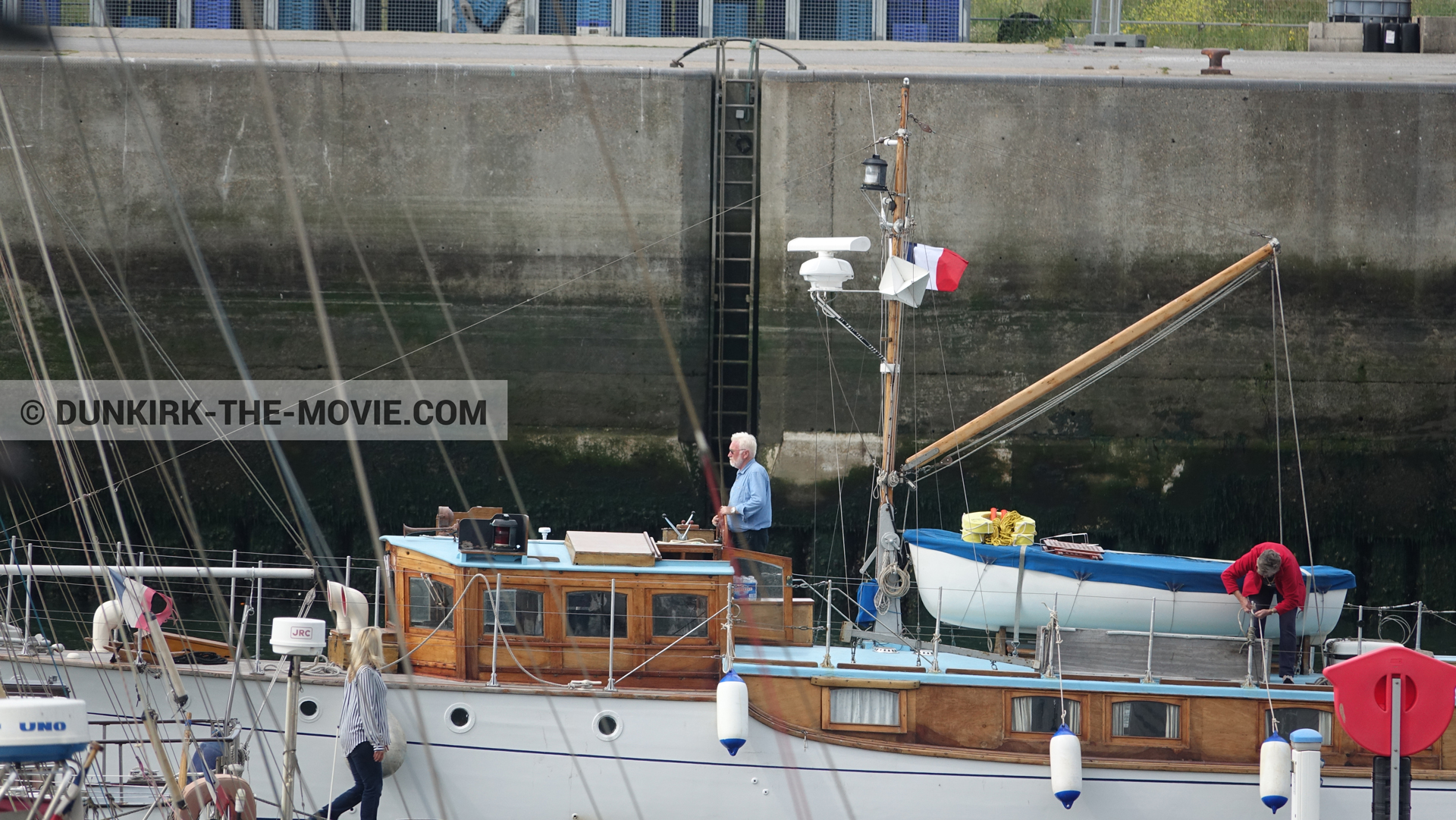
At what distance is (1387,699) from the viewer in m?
7.21

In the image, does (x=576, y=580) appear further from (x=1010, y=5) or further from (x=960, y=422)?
(x=1010, y=5)

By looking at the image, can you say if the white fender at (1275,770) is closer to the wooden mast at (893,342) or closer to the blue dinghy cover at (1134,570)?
the blue dinghy cover at (1134,570)

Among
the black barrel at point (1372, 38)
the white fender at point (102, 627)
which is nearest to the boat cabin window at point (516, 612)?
the white fender at point (102, 627)

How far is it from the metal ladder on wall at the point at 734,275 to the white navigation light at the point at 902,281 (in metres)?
4.52

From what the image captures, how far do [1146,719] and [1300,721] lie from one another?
1.08 m

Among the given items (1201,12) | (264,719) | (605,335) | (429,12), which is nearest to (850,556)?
(605,335)

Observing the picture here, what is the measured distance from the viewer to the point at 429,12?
22.2 meters

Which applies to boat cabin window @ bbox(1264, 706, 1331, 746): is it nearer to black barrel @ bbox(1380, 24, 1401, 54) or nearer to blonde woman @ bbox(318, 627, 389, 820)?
blonde woman @ bbox(318, 627, 389, 820)

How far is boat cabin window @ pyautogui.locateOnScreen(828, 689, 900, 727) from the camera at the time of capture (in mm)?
10305

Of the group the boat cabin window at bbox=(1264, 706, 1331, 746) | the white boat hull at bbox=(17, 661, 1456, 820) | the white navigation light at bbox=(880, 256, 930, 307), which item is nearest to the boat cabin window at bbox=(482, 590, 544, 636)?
the white boat hull at bbox=(17, 661, 1456, 820)

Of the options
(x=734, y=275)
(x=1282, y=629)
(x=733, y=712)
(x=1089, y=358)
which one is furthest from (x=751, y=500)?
(x=734, y=275)

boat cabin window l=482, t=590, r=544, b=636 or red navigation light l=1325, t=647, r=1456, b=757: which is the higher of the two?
red navigation light l=1325, t=647, r=1456, b=757

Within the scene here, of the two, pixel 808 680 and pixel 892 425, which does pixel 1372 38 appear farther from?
pixel 808 680

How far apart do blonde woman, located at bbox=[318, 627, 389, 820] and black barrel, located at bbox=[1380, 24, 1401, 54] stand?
1854 cm
